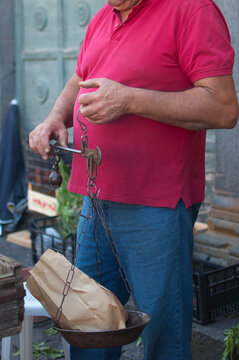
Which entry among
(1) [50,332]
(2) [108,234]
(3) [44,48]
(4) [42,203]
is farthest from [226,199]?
(3) [44,48]

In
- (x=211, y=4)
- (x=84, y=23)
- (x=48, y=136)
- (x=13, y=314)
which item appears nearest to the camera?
(x=13, y=314)

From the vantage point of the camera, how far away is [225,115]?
6.76 feet

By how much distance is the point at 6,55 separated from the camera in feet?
20.1

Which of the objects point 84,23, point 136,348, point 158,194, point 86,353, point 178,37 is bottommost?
point 136,348

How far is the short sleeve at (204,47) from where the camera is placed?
2.00 m

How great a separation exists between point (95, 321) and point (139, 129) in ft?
2.38

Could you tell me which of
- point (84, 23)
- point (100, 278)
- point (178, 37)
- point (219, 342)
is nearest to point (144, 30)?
point (178, 37)

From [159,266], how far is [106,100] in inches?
26.0

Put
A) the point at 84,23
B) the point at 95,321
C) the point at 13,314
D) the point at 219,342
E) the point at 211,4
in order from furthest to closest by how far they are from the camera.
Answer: the point at 84,23
the point at 219,342
the point at 211,4
the point at 95,321
the point at 13,314

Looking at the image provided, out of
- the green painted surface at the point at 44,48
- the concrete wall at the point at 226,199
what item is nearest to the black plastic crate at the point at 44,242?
the concrete wall at the point at 226,199

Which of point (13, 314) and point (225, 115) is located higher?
point (225, 115)

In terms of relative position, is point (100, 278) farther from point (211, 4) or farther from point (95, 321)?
point (211, 4)

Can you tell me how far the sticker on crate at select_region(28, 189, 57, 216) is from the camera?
5.40 m

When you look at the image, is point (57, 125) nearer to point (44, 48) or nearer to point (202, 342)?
point (202, 342)
